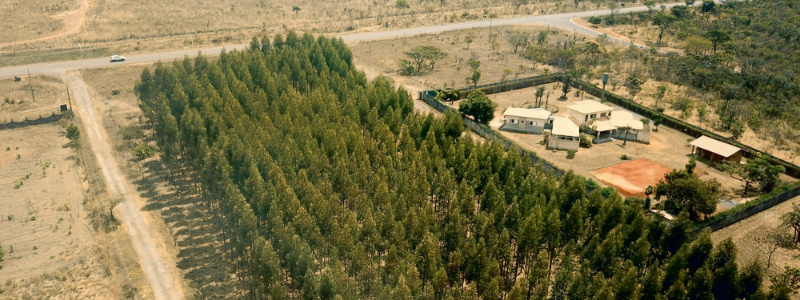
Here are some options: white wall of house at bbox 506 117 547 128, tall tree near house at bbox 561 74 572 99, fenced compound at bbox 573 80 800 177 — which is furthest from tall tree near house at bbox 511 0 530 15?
white wall of house at bbox 506 117 547 128

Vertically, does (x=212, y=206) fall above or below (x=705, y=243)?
below

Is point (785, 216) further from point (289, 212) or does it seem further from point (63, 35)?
point (63, 35)

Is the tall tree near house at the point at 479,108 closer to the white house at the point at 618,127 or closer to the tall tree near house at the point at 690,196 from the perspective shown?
the white house at the point at 618,127

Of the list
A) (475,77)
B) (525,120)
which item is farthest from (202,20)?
(525,120)

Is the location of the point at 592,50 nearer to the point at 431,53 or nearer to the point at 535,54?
the point at 535,54

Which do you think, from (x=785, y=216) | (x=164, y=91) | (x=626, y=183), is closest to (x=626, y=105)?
(x=626, y=183)

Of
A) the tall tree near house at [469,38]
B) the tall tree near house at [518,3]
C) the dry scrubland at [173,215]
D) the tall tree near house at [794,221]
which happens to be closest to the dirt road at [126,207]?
the dry scrubland at [173,215]

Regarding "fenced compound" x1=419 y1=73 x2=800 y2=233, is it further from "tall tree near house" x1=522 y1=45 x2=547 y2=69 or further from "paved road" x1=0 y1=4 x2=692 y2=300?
"paved road" x1=0 y1=4 x2=692 y2=300
